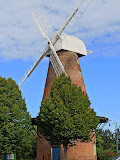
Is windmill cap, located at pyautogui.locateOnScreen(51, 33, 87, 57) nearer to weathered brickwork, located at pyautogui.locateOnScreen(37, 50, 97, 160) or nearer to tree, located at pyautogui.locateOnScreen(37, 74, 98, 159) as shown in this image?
weathered brickwork, located at pyautogui.locateOnScreen(37, 50, 97, 160)

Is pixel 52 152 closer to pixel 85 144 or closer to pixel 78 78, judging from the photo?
pixel 85 144

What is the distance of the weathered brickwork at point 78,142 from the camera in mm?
25328

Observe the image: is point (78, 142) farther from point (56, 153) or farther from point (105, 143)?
point (105, 143)

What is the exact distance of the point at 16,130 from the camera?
21.2 metres

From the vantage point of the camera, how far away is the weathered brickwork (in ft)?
83.1

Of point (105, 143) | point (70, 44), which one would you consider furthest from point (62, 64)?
point (105, 143)

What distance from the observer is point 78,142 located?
25.4m

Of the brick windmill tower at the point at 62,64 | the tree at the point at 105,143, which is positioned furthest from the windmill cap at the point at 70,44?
the tree at the point at 105,143

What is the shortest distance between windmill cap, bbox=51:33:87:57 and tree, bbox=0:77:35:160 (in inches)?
296

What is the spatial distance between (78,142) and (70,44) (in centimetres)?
1113

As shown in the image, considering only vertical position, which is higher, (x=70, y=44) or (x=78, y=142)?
(x=70, y=44)

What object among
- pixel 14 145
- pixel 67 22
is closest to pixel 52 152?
pixel 14 145

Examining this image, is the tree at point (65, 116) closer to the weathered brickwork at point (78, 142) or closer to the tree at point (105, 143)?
the weathered brickwork at point (78, 142)

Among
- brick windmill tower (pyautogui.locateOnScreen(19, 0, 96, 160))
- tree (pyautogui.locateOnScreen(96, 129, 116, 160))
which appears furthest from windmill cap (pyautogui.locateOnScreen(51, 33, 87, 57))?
tree (pyautogui.locateOnScreen(96, 129, 116, 160))
